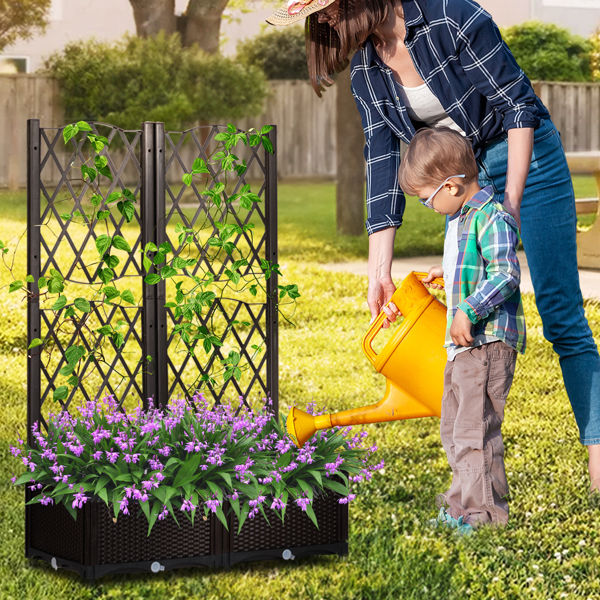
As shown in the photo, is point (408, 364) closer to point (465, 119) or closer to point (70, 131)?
point (465, 119)

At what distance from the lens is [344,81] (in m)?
10.1

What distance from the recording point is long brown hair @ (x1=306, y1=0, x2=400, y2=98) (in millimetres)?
2500

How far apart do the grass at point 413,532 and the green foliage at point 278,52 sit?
9799 millimetres

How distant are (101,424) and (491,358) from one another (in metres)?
1.09

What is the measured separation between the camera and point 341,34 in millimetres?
2506

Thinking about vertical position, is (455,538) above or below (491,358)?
below

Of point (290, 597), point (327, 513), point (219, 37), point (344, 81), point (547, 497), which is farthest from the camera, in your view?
point (219, 37)

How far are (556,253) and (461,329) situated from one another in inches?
18.4

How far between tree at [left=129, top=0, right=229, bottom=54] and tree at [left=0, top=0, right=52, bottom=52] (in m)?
1.26

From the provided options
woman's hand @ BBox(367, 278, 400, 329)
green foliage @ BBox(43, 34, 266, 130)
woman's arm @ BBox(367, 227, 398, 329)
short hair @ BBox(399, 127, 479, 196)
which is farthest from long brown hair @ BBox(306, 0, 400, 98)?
green foliage @ BBox(43, 34, 266, 130)

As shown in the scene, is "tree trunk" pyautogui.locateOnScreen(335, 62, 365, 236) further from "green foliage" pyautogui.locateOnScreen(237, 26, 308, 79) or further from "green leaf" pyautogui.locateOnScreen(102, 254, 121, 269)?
"green leaf" pyautogui.locateOnScreen(102, 254, 121, 269)

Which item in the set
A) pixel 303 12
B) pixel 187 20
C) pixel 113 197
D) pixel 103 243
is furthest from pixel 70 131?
pixel 187 20

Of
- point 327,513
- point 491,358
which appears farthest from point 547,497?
point 327,513

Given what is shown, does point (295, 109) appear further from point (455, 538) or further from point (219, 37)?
point (455, 538)
